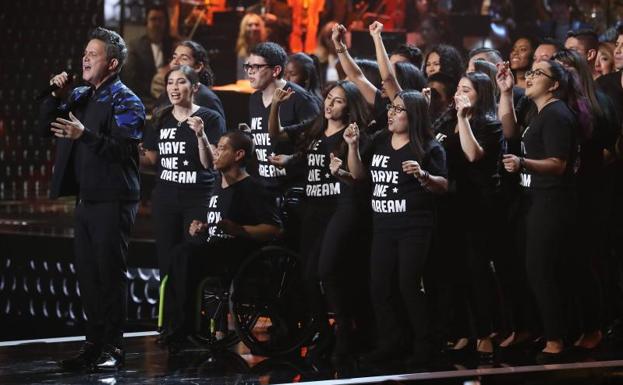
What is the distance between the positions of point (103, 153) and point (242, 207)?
95 centimetres

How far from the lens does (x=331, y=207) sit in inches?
247

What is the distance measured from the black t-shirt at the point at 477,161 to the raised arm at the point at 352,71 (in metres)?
0.44

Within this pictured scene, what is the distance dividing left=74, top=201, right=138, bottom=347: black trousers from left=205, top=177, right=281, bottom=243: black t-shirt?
0.63 metres

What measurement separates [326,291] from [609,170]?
1.60 metres

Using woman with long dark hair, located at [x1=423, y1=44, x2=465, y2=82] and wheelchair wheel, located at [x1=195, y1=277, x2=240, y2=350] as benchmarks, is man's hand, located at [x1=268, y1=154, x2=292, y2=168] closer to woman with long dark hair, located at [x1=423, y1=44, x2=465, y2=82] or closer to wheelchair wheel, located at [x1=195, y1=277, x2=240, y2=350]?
wheelchair wheel, located at [x1=195, y1=277, x2=240, y2=350]

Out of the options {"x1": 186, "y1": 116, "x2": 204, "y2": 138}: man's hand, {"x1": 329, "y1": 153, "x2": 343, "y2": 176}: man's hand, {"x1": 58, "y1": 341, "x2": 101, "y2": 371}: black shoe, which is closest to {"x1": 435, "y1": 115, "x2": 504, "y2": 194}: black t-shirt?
{"x1": 329, "y1": 153, "x2": 343, "y2": 176}: man's hand

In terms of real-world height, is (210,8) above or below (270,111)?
above

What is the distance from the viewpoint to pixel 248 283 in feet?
20.7

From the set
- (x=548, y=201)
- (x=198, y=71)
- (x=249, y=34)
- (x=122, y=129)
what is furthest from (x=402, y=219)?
(x=249, y=34)

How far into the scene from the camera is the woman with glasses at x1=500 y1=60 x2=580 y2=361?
5.99 metres

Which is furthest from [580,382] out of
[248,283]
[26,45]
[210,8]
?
[26,45]

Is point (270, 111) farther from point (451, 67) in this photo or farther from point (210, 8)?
point (210, 8)

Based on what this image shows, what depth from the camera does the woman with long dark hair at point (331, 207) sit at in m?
6.10

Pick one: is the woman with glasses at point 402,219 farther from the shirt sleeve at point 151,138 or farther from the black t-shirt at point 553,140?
the shirt sleeve at point 151,138
